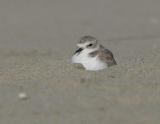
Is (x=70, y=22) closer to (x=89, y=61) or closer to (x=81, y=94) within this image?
(x=89, y=61)

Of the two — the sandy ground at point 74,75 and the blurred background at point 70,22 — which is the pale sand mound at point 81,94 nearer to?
the sandy ground at point 74,75

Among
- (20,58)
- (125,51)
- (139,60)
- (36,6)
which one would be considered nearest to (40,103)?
(139,60)

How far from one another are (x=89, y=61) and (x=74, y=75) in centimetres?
82

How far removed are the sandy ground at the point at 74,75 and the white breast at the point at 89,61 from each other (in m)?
0.19

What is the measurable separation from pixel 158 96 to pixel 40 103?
1158 millimetres

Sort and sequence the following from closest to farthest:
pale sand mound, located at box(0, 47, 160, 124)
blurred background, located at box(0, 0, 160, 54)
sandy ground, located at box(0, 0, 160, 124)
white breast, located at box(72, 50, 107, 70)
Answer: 1. pale sand mound, located at box(0, 47, 160, 124)
2. sandy ground, located at box(0, 0, 160, 124)
3. white breast, located at box(72, 50, 107, 70)
4. blurred background, located at box(0, 0, 160, 54)

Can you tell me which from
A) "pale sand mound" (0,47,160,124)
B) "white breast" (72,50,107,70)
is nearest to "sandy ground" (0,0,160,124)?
"pale sand mound" (0,47,160,124)

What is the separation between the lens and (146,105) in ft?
22.7

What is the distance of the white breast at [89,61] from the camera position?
9.28m

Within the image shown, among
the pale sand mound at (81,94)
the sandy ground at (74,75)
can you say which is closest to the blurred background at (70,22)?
the sandy ground at (74,75)

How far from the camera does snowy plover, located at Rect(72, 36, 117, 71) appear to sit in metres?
9.31

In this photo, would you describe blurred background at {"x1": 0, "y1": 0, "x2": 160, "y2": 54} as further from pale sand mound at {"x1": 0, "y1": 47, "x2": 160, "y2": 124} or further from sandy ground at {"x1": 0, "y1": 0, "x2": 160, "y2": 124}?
pale sand mound at {"x1": 0, "y1": 47, "x2": 160, "y2": 124}

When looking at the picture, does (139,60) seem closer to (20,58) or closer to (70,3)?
(20,58)

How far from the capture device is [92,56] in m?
9.45
